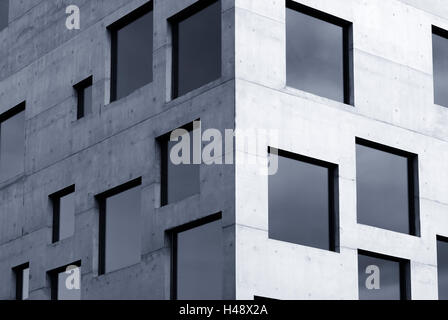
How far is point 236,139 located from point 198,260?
3.52m

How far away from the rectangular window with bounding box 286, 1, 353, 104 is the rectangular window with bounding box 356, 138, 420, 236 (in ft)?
5.92

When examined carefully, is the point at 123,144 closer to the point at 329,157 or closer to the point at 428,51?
the point at 329,157

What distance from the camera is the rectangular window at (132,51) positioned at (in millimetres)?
35781

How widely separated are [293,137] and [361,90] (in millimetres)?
3364

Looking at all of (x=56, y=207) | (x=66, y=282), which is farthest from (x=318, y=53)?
(x=66, y=282)

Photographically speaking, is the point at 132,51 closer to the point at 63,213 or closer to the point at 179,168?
the point at 179,168

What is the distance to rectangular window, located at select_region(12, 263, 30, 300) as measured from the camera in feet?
127

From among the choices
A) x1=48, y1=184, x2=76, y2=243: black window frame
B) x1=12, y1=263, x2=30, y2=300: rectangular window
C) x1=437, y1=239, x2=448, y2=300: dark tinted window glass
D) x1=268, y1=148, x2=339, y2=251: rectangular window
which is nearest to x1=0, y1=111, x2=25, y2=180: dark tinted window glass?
x1=48, y1=184, x2=76, y2=243: black window frame

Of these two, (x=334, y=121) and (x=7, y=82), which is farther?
(x=7, y=82)

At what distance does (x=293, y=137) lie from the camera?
106ft

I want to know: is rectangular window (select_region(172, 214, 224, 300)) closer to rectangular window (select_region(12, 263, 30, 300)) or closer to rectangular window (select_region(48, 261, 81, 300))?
rectangular window (select_region(48, 261, 81, 300))
